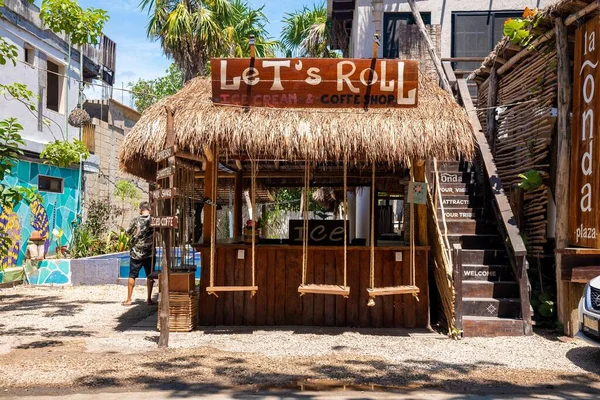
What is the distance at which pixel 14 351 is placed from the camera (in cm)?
721

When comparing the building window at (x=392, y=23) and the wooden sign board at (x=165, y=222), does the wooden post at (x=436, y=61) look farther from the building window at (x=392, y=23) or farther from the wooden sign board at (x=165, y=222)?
the wooden sign board at (x=165, y=222)

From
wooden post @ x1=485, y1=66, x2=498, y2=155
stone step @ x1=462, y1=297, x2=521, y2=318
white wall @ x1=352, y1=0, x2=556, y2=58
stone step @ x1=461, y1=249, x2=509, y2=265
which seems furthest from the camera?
white wall @ x1=352, y1=0, x2=556, y2=58

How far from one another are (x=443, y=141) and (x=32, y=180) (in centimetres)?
1079

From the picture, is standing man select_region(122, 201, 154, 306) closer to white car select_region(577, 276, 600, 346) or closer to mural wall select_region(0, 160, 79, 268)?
mural wall select_region(0, 160, 79, 268)

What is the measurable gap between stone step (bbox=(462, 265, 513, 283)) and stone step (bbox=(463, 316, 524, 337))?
0.99m

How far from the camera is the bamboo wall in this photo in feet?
31.9

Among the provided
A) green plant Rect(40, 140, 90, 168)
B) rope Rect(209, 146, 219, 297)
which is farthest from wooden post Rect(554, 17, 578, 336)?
green plant Rect(40, 140, 90, 168)

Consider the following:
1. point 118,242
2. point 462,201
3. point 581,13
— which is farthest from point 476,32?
point 118,242

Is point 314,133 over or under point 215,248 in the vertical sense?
over

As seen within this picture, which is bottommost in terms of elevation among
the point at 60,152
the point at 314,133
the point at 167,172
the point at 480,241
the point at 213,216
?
the point at 480,241

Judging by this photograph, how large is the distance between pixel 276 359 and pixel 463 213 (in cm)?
475

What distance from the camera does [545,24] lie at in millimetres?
9328

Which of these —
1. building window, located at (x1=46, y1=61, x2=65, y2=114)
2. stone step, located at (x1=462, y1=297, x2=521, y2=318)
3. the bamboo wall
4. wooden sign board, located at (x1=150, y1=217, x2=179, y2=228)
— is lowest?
stone step, located at (x1=462, y1=297, x2=521, y2=318)

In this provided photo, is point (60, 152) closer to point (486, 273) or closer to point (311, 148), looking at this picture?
point (311, 148)
